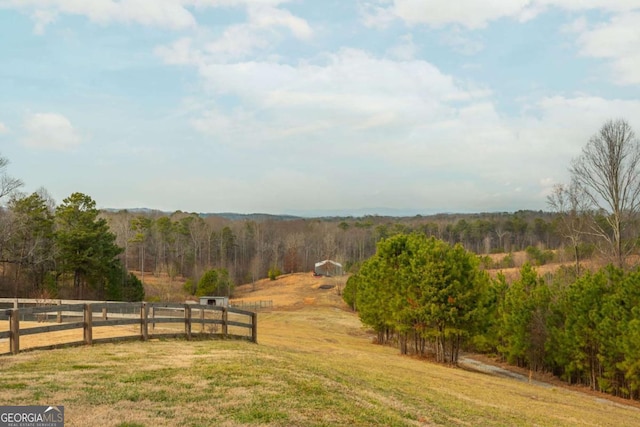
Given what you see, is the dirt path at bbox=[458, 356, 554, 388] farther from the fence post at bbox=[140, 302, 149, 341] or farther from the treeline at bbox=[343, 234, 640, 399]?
the fence post at bbox=[140, 302, 149, 341]

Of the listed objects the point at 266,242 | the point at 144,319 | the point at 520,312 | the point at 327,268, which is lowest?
the point at 327,268

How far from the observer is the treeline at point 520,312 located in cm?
2855

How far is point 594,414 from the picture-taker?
17703mm

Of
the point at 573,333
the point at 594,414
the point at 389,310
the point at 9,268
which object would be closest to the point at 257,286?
the point at 9,268

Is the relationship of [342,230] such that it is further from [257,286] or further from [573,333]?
[573,333]

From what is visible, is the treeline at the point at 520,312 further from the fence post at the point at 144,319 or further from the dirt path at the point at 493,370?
the fence post at the point at 144,319

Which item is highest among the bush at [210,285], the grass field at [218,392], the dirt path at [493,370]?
the grass field at [218,392]

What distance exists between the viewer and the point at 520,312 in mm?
37688

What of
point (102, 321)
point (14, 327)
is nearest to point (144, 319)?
point (102, 321)

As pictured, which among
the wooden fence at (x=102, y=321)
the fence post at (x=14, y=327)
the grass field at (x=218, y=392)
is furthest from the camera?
the wooden fence at (x=102, y=321)

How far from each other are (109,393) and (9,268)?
60.7m

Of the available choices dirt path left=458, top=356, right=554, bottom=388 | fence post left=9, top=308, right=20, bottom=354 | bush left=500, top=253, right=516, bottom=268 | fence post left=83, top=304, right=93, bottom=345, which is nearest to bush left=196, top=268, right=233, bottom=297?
dirt path left=458, top=356, right=554, bottom=388

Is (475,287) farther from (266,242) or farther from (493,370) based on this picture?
(266,242)

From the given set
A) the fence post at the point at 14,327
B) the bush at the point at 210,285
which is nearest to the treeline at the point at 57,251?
the bush at the point at 210,285
